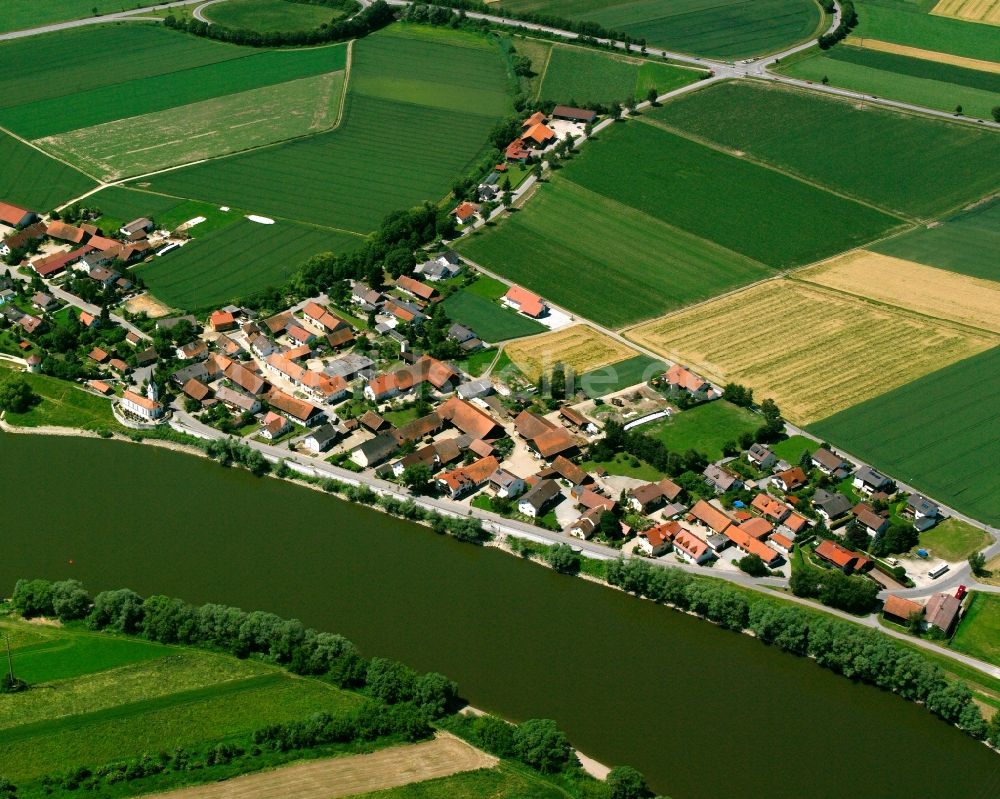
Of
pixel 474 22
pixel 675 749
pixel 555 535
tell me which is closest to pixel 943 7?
pixel 474 22

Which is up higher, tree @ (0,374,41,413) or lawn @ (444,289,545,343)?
lawn @ (444,289,545,343)

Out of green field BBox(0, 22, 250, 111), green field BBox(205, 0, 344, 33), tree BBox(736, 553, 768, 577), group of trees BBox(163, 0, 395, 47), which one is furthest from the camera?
green field BBox(205, 0, 344, 33)

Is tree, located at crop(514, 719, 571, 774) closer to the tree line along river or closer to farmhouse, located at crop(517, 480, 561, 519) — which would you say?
the tree line along river

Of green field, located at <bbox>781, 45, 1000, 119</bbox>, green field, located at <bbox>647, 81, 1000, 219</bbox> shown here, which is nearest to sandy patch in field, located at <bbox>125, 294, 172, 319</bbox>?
green field, located at <bbox>647, 81, 1000, 219</bbox>

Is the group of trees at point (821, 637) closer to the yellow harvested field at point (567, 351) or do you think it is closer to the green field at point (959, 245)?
the yellow harvested field at point (567, 351)

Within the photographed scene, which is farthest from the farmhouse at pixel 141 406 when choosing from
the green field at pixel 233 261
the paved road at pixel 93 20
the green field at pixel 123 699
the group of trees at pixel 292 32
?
the paved road at pixel 93 20

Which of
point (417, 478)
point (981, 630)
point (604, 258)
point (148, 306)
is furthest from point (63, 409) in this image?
point (981, 630)

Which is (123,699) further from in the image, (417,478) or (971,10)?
(971,10)
